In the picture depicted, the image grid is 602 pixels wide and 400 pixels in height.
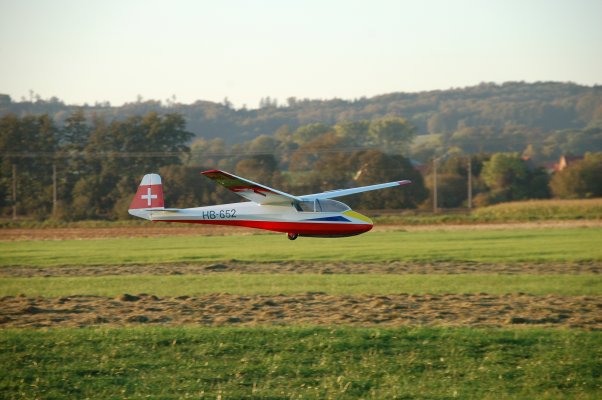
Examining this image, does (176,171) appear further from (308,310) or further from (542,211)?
(308,310)

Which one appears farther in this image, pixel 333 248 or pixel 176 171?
pixel 176 171

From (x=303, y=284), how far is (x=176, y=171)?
3161 centimetres

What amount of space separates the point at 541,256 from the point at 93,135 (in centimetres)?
5923

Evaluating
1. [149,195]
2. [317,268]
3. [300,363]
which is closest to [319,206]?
[149,195]

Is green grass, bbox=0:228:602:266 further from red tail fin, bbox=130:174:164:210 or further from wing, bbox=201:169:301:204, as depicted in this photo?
wing, bbox=201:169:301:204

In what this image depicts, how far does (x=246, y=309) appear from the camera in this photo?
89.5 ft

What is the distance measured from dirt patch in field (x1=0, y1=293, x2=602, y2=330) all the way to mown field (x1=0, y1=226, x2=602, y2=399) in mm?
73

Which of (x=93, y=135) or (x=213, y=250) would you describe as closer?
(x=213, y=250)

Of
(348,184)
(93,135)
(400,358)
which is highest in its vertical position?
(93,135)

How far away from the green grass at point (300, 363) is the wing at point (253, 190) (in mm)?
5086

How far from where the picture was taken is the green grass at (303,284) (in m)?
31.5

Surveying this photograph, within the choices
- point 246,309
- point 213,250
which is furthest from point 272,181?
point 246,309

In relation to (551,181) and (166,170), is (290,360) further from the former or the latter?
(551,181)

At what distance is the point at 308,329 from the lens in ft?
74.3
